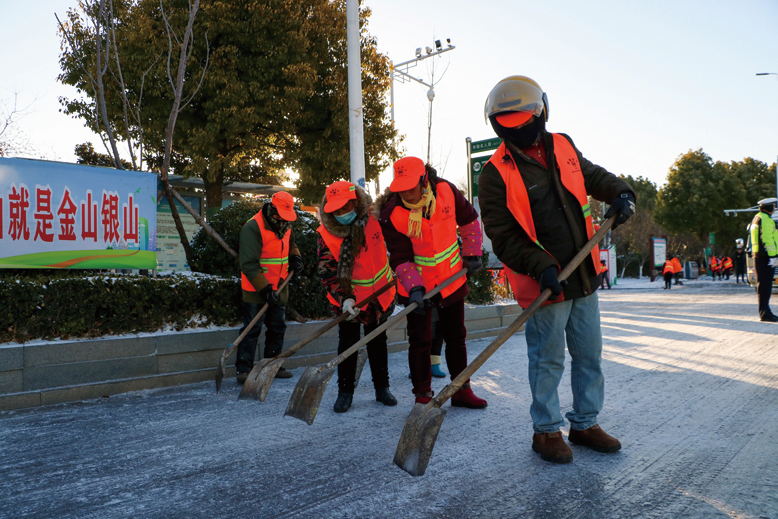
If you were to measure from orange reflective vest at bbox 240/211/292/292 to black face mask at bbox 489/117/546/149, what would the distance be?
2.84m

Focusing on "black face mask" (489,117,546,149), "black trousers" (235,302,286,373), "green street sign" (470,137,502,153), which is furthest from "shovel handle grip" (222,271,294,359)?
"green street sign" (470,137,502,153)

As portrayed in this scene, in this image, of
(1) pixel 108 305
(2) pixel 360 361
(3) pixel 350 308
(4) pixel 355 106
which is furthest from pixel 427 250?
(4) pixel 355 106

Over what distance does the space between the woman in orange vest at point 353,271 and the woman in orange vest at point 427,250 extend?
199 millimetres

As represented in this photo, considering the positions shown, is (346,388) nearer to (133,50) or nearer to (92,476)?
(92,476)

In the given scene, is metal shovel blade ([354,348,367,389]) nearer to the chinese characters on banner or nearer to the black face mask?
the black face mask

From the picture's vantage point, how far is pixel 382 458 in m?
3.17

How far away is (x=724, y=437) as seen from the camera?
329 cm

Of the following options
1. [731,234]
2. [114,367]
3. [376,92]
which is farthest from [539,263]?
[731,234]

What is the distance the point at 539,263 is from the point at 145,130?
12828mm

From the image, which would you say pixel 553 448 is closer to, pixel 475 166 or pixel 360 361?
pixel 360 361

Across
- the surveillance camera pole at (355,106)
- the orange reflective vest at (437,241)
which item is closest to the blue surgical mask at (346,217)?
the orange reflective vest at (437,241)

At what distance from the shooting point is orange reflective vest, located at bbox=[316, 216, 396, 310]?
14.2ft

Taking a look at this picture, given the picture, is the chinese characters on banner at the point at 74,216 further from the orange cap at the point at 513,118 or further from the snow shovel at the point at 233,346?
the orange cap at the point at 513,118

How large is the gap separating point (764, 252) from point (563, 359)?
259 inches
